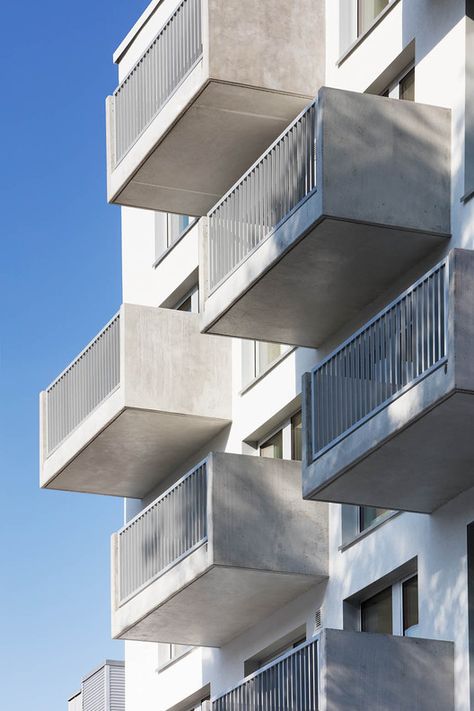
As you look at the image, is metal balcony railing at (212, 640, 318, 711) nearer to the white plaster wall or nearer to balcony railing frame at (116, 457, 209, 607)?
the white plaster wall

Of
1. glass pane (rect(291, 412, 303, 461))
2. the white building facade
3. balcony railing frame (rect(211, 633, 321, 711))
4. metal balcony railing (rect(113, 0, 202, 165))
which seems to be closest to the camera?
the white building facade

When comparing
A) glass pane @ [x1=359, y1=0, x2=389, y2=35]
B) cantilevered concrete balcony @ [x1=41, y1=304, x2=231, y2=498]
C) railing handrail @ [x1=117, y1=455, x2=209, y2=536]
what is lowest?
railing handrail @ [x1=117, y1=455, x2=209, y2=536]

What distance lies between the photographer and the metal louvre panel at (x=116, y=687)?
32.3 metres

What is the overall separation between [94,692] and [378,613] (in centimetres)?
1206

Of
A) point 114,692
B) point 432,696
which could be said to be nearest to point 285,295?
point 432,696

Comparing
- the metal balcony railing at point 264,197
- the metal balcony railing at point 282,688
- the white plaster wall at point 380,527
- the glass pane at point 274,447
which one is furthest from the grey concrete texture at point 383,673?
the glass pane at point 274,447

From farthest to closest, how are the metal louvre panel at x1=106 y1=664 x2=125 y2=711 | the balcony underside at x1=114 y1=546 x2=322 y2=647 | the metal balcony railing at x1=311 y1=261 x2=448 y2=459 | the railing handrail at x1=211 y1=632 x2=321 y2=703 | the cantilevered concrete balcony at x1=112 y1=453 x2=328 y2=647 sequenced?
1. the metal louvre panel at x1=106 y1=664 x2=125 y2=711
2. the balcony underside at x1=114 y1=546 x2=322 y2=647
3. the cantilevered concrete balcony at x1=112 y1=453 x2=328 y2=647
4. the railing handrail at x1=211 y1=632 x2=321 y2=703
5. the metal balcony railing at x1=311 y1=261 x2=448 y2=459

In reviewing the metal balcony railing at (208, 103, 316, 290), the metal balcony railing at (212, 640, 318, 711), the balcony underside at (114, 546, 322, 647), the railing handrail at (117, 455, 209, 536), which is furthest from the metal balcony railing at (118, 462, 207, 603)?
the metal balcony railing at (208, 103, 316, 290)

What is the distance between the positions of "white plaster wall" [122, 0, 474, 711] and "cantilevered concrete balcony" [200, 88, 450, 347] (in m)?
0.36

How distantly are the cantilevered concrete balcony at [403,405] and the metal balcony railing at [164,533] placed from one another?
316cm

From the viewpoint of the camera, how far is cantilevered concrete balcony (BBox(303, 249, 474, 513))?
1848 centimetres

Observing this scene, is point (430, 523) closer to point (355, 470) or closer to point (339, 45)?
point (355, 470)

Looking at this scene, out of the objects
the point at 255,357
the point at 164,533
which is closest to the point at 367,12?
the point at 255,357

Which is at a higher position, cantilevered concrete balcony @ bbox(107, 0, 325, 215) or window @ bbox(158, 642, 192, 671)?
cantilevered concrete balcony @ bbox(107, 0, 325, 215)
